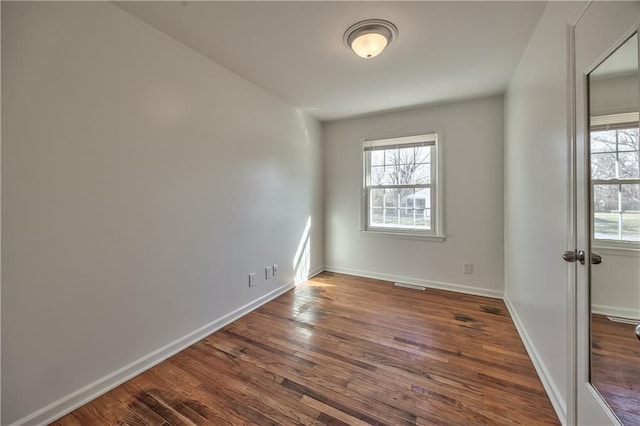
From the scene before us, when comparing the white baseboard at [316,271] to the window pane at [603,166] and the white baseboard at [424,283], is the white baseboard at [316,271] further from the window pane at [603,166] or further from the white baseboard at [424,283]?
the window pane at [603,166]

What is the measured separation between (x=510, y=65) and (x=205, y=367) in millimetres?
3495

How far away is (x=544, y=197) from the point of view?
163cm

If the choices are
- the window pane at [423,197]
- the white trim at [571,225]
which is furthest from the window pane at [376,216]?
the white trim at [571,225]

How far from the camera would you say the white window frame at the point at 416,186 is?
10.9 feet

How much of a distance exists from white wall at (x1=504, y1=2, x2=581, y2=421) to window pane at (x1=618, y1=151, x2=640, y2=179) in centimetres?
33

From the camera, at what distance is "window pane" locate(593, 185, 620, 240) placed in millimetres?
1017

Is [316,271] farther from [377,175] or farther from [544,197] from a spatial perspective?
[544,197]

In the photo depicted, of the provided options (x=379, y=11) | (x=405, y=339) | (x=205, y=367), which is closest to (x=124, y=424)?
(x=205, y=367)

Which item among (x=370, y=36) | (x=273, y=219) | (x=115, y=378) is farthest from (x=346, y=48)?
(x=115, y=378)

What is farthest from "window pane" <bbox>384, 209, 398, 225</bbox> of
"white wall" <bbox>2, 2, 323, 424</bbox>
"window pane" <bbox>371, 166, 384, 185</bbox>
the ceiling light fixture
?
the ceiling light fixture

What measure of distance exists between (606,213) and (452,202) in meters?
2.27

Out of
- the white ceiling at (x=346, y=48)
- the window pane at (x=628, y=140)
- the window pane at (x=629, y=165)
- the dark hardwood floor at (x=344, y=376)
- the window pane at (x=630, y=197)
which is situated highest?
the white ceiling at (x=346, y=48)

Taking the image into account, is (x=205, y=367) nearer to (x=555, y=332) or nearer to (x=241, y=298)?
(x=241, y=298)

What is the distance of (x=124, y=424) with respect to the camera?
137 cm
